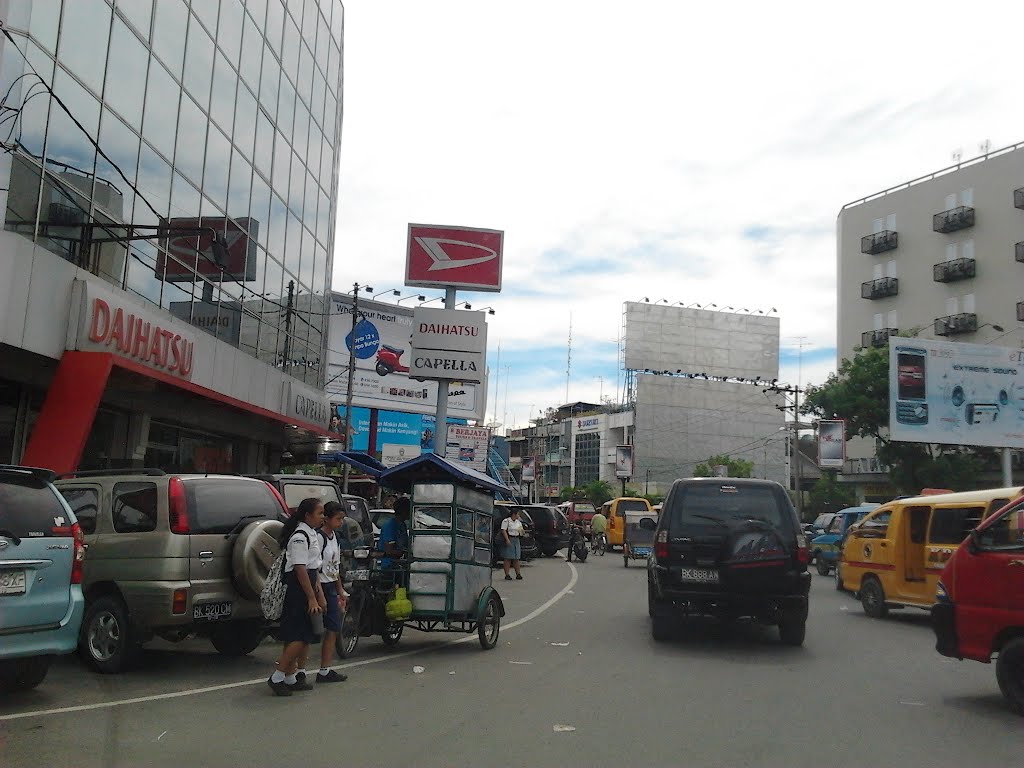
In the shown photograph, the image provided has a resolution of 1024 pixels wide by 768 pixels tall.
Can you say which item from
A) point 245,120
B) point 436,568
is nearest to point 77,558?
point 436,568

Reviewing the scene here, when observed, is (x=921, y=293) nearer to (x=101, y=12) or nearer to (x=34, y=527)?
(x=101, y=12)

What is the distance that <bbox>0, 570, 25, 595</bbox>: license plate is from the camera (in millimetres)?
7047

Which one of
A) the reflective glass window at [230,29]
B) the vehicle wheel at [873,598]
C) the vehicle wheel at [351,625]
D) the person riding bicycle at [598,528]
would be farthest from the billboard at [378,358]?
the vehicle wheel at [351,625]

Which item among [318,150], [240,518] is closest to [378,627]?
[240,518]

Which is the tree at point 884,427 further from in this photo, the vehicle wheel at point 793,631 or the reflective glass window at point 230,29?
the vehicle wheel at point 793,631

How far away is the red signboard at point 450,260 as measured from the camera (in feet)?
94.5

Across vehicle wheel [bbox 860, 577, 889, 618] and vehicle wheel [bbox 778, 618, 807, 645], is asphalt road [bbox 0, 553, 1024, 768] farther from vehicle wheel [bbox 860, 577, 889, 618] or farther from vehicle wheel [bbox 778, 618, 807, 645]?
vehicle wheel [bbox 860, 577, 889, 618]

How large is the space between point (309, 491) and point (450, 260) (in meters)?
17.3

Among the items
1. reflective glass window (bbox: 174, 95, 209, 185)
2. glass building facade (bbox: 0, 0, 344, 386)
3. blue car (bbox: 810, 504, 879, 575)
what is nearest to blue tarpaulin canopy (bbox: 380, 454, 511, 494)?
glass building facade (bbox: 0, 0, 344, 386)

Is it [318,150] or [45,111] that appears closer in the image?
[45,111]

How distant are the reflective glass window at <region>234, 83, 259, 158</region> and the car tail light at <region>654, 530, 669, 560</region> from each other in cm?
1462

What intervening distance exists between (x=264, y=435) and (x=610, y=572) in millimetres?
10502

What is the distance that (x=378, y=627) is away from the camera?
10977mm

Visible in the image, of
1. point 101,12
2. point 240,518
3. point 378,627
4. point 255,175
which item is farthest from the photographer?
point 255,175
